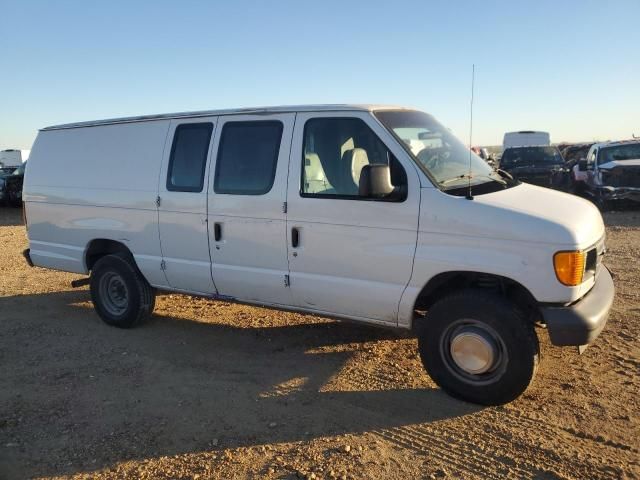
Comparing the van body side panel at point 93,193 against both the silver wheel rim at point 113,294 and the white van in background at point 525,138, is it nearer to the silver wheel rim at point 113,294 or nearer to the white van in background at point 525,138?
the silver wheel rim at point 113,294

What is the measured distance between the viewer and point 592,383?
431 centimetres

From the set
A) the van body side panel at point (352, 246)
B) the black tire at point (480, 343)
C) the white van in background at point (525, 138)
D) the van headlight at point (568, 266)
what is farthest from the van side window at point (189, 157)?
the white van in background at point (525, 138)

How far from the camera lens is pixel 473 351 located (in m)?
3.98

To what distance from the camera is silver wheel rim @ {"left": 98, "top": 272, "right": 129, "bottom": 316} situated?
6.08 metres

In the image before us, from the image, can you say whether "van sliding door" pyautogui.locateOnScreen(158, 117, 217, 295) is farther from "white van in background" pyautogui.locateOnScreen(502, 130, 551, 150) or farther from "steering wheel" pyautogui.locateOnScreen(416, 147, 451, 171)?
"white van in background" pyautogui.locateOnScreen(502, 130, 551, 150)

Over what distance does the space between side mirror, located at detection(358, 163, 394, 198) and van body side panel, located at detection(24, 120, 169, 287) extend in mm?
2463

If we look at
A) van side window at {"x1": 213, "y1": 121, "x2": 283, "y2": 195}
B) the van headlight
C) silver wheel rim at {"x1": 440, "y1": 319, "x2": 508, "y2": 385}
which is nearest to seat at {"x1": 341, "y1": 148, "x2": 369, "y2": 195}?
van side window at {"x1": 213, "y1": 121, "x2": 283, "y2": 195}

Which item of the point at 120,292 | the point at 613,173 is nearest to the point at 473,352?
the point at 120,292

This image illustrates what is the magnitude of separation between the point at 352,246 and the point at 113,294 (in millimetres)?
3252

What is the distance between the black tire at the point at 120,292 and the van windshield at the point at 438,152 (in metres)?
3.23

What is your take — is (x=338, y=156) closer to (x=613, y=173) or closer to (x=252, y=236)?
(x=252, y=236)

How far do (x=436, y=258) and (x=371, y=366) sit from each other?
133 centimetres

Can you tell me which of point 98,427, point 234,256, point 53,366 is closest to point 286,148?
point 234,256

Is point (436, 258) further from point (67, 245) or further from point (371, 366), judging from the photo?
point (67, 245)
